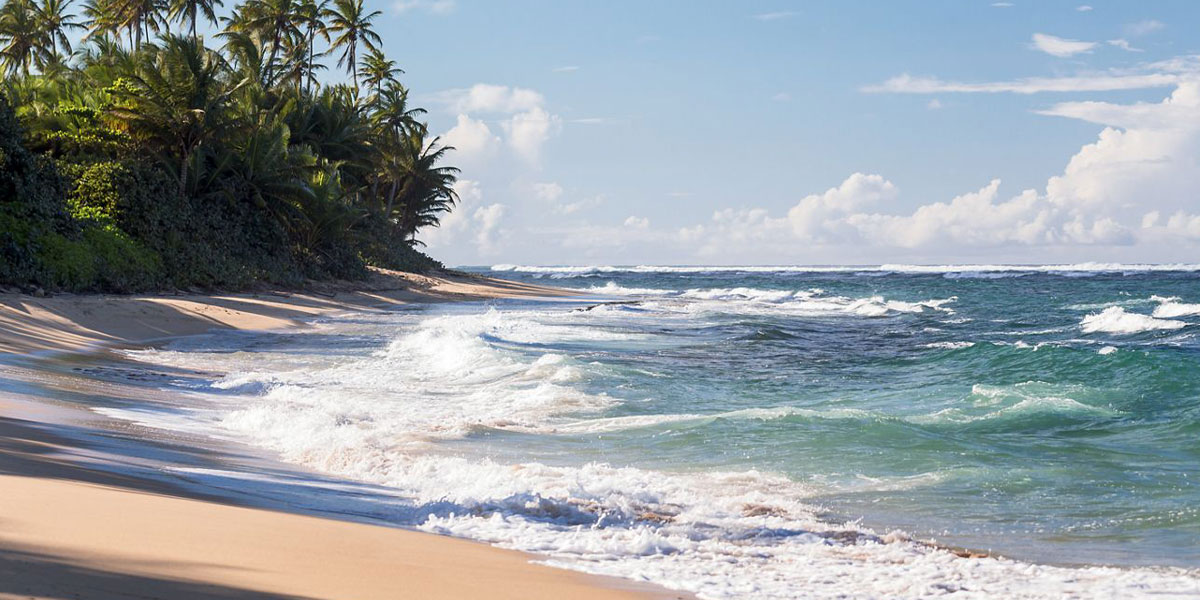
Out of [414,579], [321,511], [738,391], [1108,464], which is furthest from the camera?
[738,391]

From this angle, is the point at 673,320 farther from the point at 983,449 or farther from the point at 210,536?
the point at 210,536

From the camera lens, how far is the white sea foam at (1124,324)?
25.8 meters

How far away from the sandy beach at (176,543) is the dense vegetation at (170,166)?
1438 centimetres

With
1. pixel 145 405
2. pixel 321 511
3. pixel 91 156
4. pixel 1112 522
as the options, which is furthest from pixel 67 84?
pixel 1112 522

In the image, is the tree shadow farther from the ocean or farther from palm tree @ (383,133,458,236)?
palm tree @ (383,133,458,236)

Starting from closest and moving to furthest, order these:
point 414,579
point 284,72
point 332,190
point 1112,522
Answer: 1. point 414,579
2. point 1112,522
3. point 332,190
4. point 284,72

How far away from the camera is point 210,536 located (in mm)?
4297

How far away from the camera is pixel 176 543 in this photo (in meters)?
4.07

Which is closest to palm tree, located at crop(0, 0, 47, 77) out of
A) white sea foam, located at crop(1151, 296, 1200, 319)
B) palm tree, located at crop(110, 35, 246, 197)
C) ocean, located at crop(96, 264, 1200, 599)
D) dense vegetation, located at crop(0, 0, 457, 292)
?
dense vegetation, located at crop(0, 0, 457, 292)

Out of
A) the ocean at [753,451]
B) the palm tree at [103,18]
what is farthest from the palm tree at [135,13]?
the ocean at [753,451]

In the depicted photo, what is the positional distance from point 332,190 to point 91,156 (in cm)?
885

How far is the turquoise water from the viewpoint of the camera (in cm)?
638

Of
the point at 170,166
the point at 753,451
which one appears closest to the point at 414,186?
the point at 170,166

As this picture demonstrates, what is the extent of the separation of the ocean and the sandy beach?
0.60m
